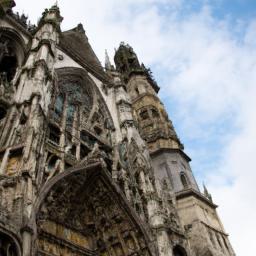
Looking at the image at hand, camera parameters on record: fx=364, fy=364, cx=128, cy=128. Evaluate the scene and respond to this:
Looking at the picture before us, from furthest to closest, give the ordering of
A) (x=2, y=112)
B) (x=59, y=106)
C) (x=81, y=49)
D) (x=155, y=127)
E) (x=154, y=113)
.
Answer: (x=154, y=113)
(x=81, y=49)
(x=155, y=127)
(x=59, y=106)
(x=2, y=112)

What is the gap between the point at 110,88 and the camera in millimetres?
17547

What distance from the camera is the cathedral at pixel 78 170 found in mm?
8203

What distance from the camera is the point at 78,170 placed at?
32.7 ft

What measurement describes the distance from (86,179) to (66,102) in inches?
189

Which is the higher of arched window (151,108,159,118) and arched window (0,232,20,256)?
arched window (151,108,159,118)

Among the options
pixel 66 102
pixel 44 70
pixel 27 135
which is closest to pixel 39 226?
pixel 27 135

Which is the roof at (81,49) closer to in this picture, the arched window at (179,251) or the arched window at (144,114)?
the arched window at (144,114)

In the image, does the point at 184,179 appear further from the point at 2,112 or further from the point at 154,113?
the point at 2,112

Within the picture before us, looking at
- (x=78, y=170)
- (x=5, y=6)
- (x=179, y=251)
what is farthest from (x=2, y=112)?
(x=179, y=251)

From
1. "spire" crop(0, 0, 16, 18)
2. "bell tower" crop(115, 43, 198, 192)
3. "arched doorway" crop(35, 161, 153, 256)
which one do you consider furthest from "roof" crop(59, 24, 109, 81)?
"arched doorway" crop(35, 161, 153, 256)

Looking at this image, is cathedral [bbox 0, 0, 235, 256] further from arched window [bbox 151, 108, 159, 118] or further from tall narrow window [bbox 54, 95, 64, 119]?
arched window [bbox 151, 108, 159, 118]

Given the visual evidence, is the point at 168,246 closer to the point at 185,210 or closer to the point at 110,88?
the point at 185,210

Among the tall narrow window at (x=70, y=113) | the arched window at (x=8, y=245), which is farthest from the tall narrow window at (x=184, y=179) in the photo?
the arched window at (x=8, y=245)

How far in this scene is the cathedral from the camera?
820 centimetres
